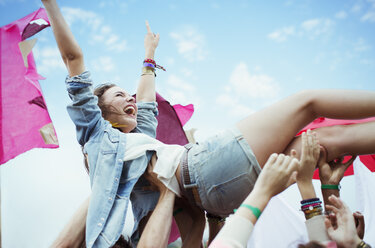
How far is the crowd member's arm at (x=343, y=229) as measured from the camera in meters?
1.27

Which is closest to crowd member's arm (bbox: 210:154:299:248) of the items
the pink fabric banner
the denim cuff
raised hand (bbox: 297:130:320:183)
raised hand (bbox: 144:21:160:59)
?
raised hand (bbox: 297:130:320:183)

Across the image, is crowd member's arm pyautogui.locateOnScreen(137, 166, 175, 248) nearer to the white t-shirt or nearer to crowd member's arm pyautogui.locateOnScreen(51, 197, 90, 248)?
the white t-shirt

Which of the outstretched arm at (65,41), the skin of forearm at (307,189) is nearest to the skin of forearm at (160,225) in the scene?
the skin of forearm at (307,189)

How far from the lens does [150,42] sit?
97.7 inches

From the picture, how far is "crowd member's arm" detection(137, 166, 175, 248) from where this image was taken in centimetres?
138

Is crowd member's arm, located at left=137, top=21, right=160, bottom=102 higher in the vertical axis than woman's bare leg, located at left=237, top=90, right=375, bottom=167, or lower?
higher

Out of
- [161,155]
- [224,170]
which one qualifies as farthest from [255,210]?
[161,155]

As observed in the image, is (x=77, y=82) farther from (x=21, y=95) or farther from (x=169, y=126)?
(x=169, y=126)

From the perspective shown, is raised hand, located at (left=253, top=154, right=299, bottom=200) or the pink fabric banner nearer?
raised hand, located at (left=253, top=154, right=299, bottom=200)

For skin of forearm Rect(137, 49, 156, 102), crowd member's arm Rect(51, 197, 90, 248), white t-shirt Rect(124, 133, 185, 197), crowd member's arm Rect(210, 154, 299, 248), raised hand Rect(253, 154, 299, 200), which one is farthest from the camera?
skin of forearm Rect(137, 49, 156, 102)

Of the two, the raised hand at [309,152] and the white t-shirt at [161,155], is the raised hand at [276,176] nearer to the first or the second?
the raised hand at [309,152]

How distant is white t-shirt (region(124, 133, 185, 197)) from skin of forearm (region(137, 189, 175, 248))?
0.06 m

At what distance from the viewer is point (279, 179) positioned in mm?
1093

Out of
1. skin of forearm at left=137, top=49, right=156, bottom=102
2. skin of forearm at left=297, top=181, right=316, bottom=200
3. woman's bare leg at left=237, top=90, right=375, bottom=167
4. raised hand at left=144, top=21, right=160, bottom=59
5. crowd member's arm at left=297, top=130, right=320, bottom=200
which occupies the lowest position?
skin of forearm at left=297, top=181, right=316, bottom=200
